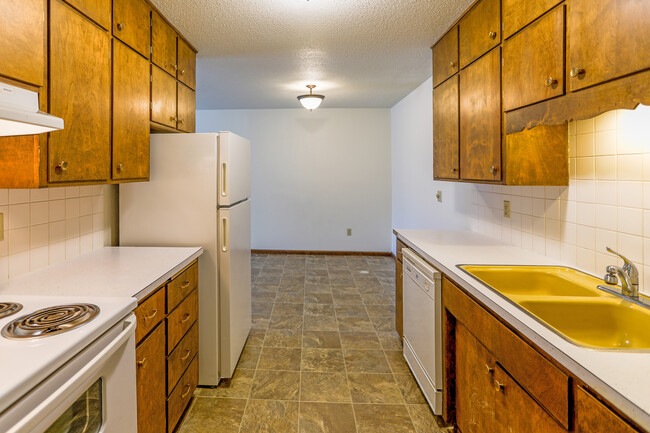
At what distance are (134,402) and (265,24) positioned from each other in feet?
8.01

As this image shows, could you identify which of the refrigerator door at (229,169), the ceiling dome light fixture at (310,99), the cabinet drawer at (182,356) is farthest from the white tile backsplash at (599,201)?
the ceiling dome light fixture at (310,99)

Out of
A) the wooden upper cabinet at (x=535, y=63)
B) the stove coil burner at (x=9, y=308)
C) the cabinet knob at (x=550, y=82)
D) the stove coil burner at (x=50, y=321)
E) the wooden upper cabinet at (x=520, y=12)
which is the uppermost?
the wooden upper cabinet at (x=520, y=12)

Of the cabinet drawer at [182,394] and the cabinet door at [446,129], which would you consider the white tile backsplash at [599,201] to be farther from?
the cabinet drawer at [182,394]

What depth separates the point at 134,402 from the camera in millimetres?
1352

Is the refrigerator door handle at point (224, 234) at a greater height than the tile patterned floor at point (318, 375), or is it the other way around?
the refrigerator door handle at point (224, 234)

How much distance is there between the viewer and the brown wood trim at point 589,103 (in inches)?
40.3

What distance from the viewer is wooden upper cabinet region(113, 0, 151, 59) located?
6.30 feet

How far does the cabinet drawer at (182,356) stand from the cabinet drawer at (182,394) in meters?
0.05

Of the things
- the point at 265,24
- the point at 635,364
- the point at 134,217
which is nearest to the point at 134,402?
the point at 134,217

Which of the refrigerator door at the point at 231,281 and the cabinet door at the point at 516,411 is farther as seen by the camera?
the refrigerator door at the point at 231,281

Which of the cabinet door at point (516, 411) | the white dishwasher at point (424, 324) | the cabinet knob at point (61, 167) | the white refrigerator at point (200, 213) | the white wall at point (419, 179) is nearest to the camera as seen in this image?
the cabinet door at point (516, 411)

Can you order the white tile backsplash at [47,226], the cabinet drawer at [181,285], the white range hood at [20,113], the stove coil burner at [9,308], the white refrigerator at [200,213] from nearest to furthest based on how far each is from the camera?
the white range hood at [20,113]
the stove coil burner at [9,308]
the white tile backsplash at [47,226]
the cabinet drawer at [181,285]
the white refrigerator at [200,213]

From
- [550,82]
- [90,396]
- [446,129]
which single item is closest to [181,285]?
[90,396]

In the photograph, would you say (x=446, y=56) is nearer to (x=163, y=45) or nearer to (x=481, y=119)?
(x=481, y=119)
